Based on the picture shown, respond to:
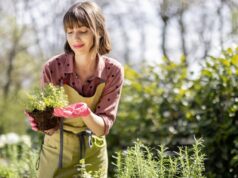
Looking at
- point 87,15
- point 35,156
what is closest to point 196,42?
Answer: point 35,156

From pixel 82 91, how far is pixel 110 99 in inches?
6.4

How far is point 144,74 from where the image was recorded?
4719 mm

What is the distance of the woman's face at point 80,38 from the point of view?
7.39 ft

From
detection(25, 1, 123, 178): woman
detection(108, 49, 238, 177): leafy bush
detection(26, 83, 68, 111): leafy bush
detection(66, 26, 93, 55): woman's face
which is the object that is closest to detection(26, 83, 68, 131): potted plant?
detection(26, 83, 68, 111): leafy bush

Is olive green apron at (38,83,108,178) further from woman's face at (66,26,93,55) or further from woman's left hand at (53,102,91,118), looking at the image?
woman's left hand at (53,102,91,118)

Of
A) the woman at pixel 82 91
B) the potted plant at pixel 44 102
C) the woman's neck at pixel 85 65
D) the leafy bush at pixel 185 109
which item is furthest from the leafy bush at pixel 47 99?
the leafy bush at pixel 185 109

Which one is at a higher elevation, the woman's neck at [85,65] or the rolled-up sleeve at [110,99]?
the woman's neck at [85,65]

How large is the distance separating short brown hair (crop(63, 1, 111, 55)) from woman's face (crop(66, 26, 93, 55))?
21mm

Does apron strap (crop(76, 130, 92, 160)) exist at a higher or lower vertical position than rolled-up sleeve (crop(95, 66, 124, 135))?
lower

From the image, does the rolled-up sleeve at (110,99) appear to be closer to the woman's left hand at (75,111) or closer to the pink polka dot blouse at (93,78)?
the pink polka dot blouse at (93,78)

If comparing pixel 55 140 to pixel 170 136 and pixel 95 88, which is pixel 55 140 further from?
pixel 170 136

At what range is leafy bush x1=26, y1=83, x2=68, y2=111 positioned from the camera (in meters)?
2.11

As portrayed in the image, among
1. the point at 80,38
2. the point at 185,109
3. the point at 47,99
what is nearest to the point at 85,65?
the point at 80,38

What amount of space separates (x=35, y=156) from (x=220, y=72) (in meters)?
1.55
